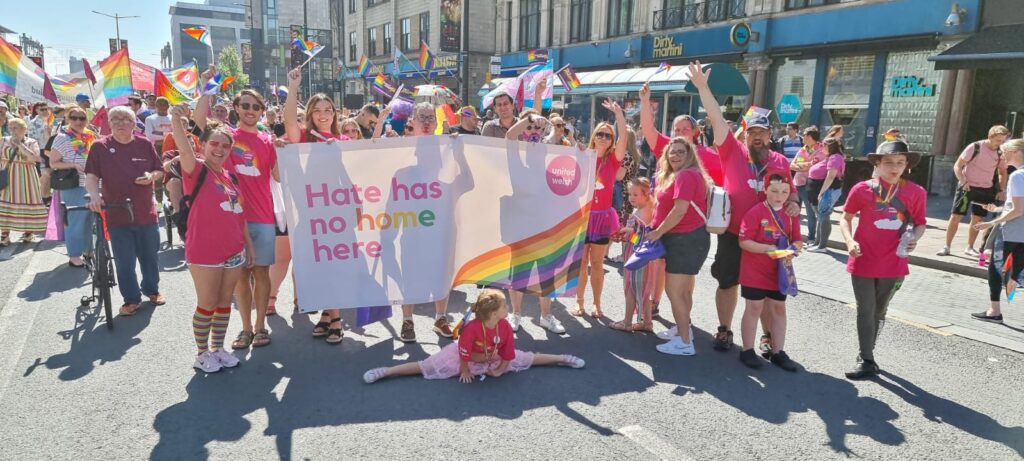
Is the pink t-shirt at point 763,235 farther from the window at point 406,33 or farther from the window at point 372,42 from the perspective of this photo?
the window at point 372,42

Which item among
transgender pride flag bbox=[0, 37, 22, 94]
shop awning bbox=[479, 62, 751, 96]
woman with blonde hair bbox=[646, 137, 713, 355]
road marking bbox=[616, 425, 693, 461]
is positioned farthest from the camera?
shop awning bbox=[479, 62, 751, 96]

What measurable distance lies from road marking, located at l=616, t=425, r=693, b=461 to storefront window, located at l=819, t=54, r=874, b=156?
17.2 meters

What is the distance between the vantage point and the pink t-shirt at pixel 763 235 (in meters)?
4.60

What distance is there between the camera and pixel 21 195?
8469mm

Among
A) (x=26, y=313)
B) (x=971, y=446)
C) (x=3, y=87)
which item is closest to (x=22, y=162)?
(x=3, y=87)

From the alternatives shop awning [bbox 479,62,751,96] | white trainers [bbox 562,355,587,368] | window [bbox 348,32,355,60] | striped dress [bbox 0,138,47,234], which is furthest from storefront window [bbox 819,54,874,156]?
window [bbox 348,32,355,60]

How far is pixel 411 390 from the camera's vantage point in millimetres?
4301

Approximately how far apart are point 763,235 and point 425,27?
41.8 m

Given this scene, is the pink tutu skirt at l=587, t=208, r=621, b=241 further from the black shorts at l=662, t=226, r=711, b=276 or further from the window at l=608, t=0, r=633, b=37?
the window at l=608, t=0, r=633, b=37

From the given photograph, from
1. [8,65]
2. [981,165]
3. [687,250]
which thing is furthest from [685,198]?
[8,65]

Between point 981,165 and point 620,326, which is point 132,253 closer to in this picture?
point 620,326

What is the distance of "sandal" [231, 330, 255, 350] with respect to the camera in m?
5.04

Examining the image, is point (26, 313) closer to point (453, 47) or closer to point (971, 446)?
point (971, 446)

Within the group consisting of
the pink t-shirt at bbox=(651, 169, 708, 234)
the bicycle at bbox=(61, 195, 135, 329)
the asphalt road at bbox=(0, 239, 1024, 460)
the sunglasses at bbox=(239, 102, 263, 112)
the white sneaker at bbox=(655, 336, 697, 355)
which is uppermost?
the sunglasses at bbox=(239, 102, 263, 112)
